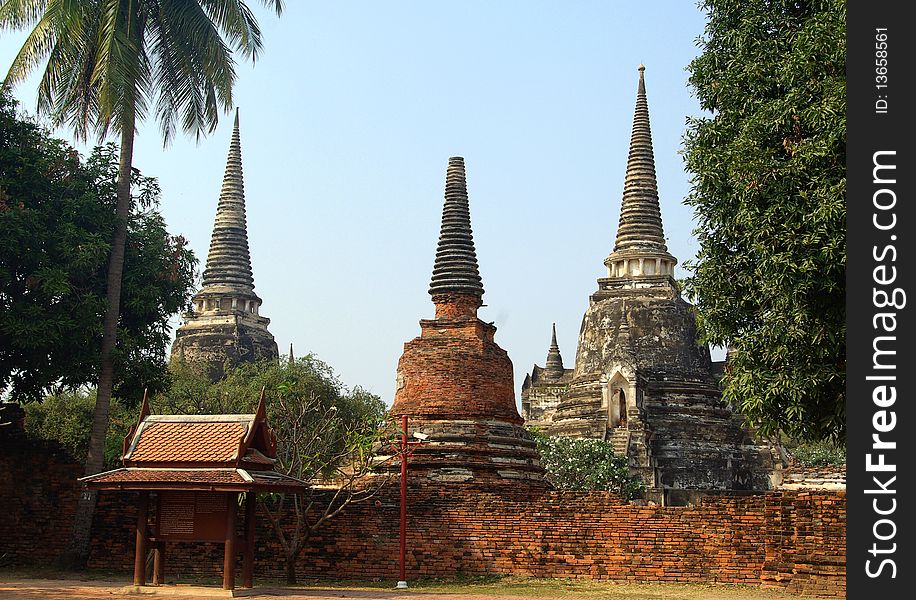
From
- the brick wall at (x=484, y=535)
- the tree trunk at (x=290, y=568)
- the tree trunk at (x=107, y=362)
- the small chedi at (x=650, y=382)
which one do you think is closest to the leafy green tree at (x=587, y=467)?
the small chedi at (x=650, y=382)

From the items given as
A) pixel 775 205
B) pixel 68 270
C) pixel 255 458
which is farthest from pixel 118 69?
pixel 775 205

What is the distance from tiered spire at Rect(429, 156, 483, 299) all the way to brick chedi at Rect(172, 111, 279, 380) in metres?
18.0

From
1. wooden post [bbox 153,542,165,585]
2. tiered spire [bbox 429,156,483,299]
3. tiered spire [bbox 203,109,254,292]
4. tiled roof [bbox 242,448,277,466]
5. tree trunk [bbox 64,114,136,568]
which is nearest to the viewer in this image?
tiled roof [bbox 242,448,277,466]

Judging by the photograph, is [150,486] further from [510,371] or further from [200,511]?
[510,371]

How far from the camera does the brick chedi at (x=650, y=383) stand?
35.3 m

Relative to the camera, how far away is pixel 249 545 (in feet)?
53.9

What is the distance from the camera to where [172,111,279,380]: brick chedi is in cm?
4328

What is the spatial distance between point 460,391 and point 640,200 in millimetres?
19442

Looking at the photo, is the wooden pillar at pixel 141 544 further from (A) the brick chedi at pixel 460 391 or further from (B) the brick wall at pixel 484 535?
(A) the brick chedi at pixel 460 391

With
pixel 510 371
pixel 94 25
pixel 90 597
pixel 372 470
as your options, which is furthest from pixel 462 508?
pixel 94 25

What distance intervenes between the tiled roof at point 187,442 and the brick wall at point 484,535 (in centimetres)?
488

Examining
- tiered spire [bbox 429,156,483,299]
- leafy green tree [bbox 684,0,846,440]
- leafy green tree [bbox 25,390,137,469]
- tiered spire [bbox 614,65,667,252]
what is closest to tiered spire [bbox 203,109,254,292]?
leafy green tree [bbox 25,390,137,469]

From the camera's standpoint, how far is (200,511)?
52.6 ft

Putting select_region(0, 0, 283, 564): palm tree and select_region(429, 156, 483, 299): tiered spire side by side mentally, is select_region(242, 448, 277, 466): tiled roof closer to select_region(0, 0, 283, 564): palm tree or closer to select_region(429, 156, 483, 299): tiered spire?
select_region(0, 0, 283, 564): palm tree
